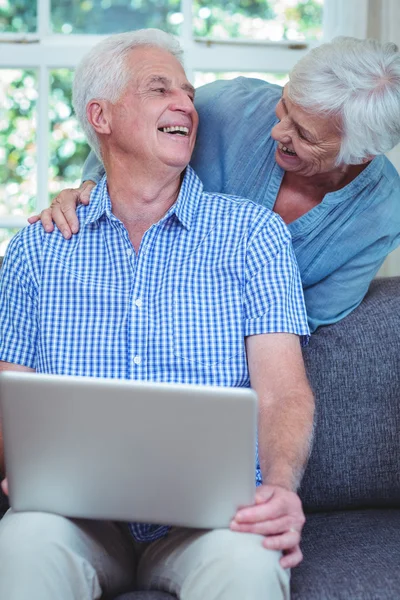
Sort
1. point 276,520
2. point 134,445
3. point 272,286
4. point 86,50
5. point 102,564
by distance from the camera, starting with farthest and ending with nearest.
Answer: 1. point 86,50
2. point 272,286
3. point 102,564
4. point 276,520
5. point 134,445

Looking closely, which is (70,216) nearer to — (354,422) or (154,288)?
(154,288)

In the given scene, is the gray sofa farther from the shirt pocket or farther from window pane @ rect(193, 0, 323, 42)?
window pane @ rect(193, 0, 323, 42)

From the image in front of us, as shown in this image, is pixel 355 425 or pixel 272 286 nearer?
pixel 272 286

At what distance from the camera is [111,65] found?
1.90m

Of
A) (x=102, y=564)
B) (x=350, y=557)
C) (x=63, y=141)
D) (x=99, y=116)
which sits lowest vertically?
(x=350, y=557)

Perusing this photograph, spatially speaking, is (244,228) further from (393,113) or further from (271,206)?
(393,113)

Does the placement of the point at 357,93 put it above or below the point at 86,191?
above

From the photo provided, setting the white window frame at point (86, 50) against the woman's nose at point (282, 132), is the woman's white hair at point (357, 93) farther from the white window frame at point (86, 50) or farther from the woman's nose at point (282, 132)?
the white window frame at point (86, 50)

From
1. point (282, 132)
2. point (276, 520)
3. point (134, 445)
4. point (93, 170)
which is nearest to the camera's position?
point (134, 445)

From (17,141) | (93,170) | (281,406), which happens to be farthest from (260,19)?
(281,406)

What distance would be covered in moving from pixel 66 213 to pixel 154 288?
0.28 meters

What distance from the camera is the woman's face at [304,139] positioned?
1.93 metres

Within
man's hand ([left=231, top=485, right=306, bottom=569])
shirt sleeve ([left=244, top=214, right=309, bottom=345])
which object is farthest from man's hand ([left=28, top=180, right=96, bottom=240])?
man's hand ([left=231, top=485, right=306, bottom=569])

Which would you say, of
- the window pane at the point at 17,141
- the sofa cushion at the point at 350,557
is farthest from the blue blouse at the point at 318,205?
the window pane at the point at 17,141
